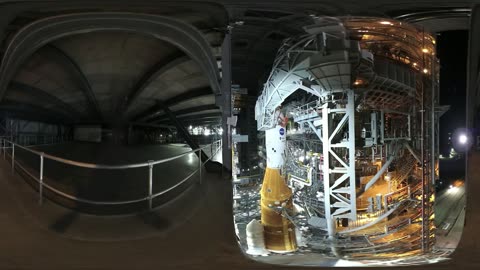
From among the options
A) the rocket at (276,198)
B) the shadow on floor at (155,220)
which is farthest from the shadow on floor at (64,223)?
the rocket at (276,198)

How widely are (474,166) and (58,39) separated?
71.7 inches

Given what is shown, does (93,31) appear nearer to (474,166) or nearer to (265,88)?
(265,88)

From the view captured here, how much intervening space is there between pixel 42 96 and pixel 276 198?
1026 mm

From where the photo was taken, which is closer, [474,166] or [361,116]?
[361,116]

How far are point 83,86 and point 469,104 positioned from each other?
1.60 m

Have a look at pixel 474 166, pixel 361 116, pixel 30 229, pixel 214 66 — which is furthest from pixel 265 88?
pixel 30 229

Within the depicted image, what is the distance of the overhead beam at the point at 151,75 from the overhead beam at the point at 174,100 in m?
0.07

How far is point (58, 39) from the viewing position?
108cm

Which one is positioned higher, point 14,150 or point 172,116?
point 172,116

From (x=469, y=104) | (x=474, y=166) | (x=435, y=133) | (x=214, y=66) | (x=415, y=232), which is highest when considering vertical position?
(x=214, y=66)

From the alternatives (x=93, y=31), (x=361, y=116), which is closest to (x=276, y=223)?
(x=361, y=116)

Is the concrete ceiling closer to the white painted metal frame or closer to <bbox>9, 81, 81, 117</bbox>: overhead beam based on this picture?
<bbox>9, 81, 81, 117</bbox>: overhead beam

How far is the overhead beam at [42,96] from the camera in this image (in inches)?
42.3

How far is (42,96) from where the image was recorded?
3.59 ft
